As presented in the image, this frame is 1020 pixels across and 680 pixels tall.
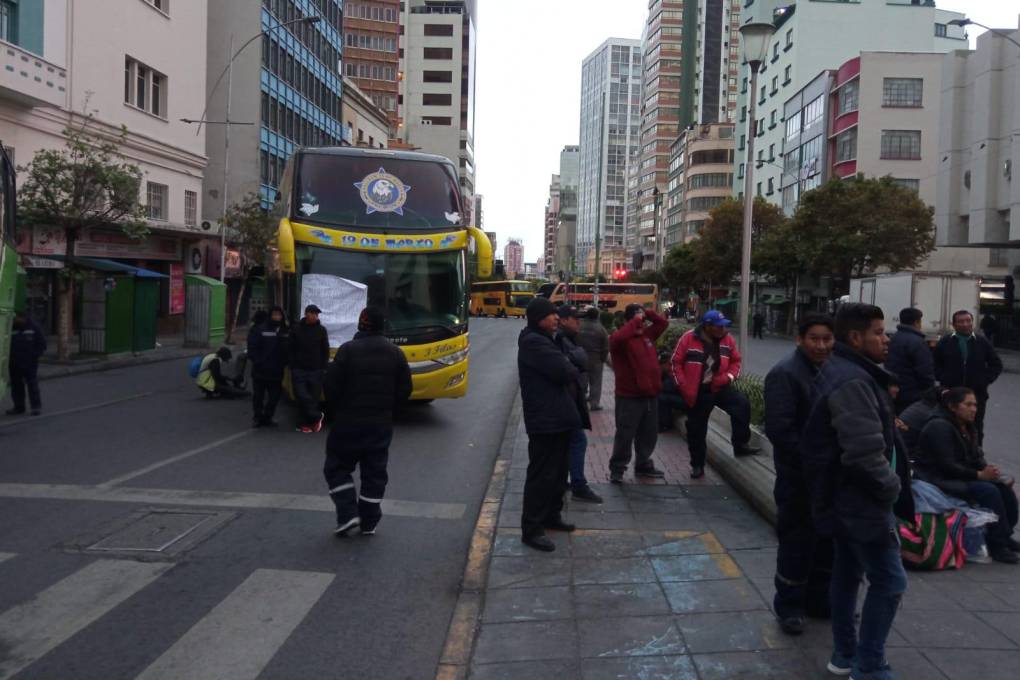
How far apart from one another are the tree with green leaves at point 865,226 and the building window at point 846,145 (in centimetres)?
917

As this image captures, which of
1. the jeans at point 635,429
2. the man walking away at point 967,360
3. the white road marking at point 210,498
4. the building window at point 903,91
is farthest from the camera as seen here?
the building window at point 903,91

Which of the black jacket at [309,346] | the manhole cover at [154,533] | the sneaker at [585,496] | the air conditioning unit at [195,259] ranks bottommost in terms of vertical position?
the manhole cover at [154,533]

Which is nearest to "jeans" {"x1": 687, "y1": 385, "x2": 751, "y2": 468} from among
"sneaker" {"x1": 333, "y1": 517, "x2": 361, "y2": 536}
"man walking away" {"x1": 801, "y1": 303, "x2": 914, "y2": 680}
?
"sneaker" {"x1": 333, "y1": 517, "x2": 361, "y2": 536}

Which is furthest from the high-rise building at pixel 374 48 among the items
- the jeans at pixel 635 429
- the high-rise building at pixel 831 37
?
the jeans at pixel 635 429

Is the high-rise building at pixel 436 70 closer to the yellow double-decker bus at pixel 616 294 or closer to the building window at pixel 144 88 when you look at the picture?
the yellow double-decker bus at pixel 616 294

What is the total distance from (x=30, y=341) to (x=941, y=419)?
454 inches

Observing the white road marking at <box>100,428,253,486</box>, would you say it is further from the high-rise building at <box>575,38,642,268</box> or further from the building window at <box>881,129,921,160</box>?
the high-rise building at <box>575,38,642,268</box>

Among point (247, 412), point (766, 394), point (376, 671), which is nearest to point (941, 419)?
point (766, 394)

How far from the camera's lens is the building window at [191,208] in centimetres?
3419

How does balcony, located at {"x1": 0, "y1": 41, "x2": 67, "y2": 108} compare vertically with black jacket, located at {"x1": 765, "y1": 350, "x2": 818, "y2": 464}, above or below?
above

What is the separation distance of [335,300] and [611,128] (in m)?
147

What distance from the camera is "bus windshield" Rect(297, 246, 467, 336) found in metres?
12.4

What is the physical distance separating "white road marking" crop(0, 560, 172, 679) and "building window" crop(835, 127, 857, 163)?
5224 centimetres

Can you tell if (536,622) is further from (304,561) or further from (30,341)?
(30,341)
